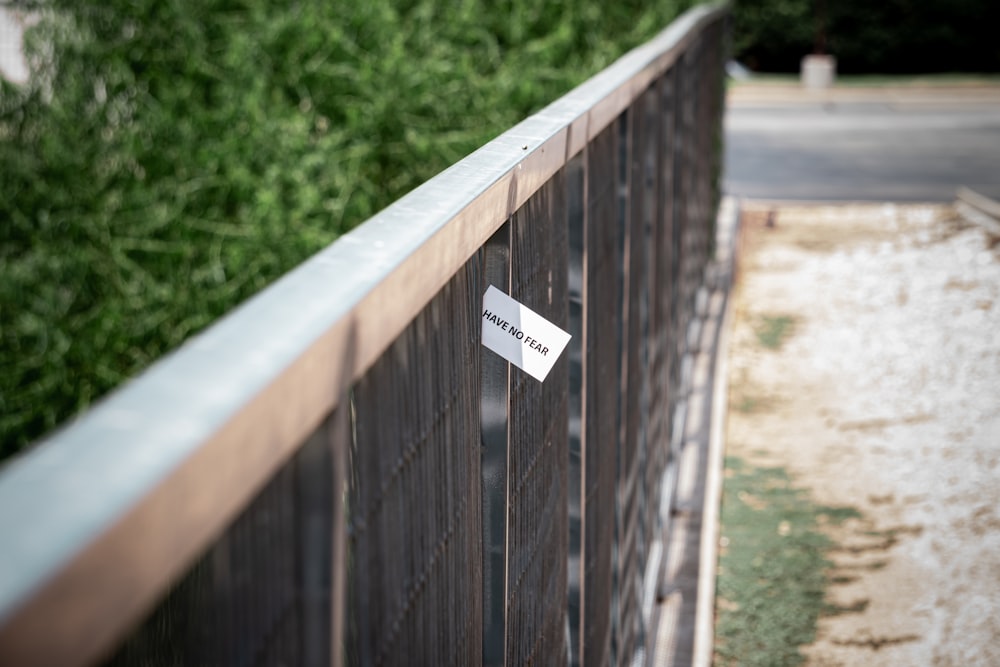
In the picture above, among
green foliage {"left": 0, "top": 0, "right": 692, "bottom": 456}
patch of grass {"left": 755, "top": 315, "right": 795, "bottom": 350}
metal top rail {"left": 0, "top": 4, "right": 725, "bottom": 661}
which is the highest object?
metal top rail {"left": 0, "top": 4, "right": 725, "bottom": 661}

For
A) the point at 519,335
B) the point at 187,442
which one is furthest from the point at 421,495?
the point at 187,442

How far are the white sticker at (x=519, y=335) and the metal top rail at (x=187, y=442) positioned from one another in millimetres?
421

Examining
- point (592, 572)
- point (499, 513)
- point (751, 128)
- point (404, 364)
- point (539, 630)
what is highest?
point (404, 364)

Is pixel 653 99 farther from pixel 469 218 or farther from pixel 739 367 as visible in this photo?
pixel 739 367

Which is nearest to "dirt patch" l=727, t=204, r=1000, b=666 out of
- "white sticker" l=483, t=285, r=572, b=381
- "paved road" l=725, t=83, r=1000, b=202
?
"white sticker" l=483, t=285, r=572, b=381

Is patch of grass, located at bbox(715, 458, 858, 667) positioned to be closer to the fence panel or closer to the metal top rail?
the fence panel

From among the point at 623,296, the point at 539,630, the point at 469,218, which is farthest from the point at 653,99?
the point at 469,218

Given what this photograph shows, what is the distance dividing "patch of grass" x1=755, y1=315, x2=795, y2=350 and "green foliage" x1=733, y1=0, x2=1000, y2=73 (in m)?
25.1

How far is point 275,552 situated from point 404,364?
0.34 m

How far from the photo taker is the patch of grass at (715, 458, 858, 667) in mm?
4512

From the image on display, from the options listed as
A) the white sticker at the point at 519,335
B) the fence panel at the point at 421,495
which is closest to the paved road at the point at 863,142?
the white sticker at the point at 519,335

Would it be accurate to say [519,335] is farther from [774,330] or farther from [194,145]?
[774,330]

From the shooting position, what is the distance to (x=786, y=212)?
12.7 m

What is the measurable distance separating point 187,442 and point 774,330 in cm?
809
